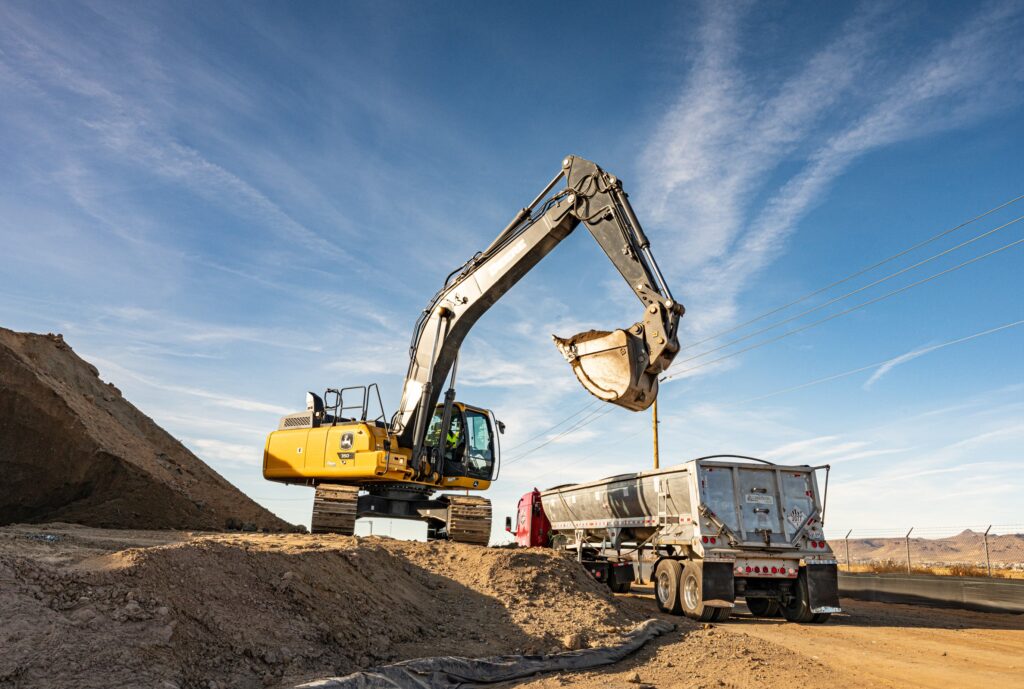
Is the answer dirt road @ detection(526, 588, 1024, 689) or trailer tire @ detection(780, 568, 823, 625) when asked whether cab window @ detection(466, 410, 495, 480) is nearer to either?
dirt road @ detection(526, 588, 1024, 689)

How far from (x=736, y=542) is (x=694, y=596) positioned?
49.6 inches

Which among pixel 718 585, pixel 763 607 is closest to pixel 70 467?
pixel 718 585

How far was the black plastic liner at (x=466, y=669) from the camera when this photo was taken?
257 inches

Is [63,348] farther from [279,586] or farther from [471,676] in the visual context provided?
[471,676]

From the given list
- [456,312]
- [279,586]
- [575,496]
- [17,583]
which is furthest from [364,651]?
[575,496]

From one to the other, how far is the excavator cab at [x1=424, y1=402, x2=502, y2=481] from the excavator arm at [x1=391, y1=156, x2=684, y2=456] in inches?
18.1

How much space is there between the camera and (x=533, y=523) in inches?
885

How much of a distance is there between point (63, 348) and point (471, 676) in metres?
21.4

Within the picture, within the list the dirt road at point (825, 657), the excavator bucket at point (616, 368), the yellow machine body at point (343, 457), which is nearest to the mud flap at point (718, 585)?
the dirt road at point (825, 657)

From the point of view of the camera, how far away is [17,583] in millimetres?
6730

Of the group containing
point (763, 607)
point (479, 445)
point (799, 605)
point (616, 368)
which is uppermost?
point (616, 368)

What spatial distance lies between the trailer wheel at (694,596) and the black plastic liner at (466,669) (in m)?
3.54

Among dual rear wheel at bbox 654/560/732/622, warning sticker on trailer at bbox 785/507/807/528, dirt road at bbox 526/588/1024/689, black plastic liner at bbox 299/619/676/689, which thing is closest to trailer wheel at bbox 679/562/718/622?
dual rear wheel at bbox 654/560/732/622

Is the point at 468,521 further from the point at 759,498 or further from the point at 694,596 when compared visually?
the point at 759,498
